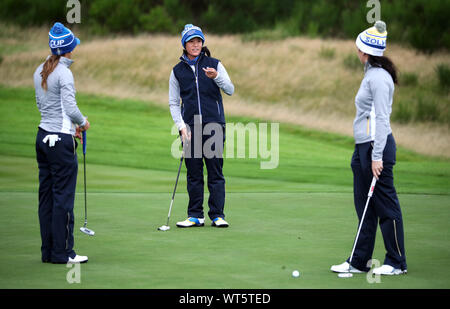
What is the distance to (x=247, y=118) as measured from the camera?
23.2 m

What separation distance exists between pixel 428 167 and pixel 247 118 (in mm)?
8639

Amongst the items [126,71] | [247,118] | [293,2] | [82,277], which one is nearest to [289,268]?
[82,277]

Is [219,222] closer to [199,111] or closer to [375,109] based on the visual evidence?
[199,111]

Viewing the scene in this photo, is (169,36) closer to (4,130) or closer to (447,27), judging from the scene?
(447,27)

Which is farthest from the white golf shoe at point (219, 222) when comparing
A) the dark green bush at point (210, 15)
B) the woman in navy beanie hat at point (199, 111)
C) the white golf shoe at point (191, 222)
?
the dark green bush at point (210, 15)

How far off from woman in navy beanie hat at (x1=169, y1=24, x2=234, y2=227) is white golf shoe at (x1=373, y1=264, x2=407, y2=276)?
2435 mm

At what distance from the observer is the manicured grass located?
5457 millimetres

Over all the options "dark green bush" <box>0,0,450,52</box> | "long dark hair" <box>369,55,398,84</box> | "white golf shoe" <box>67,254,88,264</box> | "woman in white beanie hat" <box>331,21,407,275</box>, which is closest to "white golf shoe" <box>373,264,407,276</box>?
"woman in white beanie hat" <box>331,21,407,275</box>

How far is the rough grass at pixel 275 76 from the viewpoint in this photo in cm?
2442

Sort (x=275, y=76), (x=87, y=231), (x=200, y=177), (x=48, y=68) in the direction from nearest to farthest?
(x=48, y=68) → (x=87, y=231) → (x=200, y=177) → (x=275, y=76)

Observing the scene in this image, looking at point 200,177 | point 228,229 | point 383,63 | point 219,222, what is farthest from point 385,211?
point 200,177

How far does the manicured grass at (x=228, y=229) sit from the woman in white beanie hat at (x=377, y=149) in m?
0.23

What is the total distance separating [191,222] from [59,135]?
2322mm

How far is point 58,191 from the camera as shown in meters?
6.09
